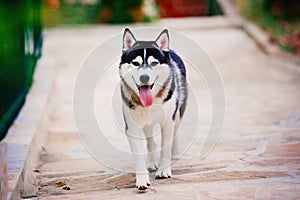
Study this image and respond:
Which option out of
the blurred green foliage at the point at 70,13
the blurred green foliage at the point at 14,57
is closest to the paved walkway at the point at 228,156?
the blurred green foliage at the point at 14,57

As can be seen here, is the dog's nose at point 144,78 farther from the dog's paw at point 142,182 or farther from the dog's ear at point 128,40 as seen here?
the dog's paw at point 142,182

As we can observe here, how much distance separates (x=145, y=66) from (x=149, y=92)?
16cm

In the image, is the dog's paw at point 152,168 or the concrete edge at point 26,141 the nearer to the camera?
the concrete edge at point 26,141

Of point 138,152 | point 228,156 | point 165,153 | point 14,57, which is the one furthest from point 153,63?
point 14,57

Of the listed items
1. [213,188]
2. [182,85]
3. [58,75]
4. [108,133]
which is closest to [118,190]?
[213,188]

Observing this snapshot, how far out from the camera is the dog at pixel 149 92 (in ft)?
11.3

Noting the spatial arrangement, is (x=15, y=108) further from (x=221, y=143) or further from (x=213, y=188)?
(x=213, y=188)

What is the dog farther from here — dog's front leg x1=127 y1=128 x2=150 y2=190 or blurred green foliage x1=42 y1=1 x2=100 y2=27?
blurred green foliage x1=42 y1=1 x2=100 y2=27

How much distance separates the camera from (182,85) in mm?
3934

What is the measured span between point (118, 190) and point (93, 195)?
0.58 feet

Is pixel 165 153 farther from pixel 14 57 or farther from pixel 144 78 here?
pixel 14 57

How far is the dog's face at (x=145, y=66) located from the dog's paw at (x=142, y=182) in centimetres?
49

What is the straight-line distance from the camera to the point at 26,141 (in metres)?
4.29

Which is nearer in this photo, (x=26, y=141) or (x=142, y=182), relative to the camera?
(x=142, y=182)
